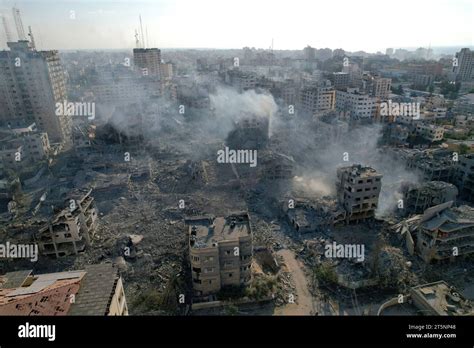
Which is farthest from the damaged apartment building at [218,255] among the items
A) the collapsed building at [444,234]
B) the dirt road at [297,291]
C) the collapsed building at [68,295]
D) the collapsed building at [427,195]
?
the collapsed building at [427,195]

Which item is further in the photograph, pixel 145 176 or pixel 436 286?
pixel 145 176

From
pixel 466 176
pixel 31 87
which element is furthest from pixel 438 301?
pixel 31 87

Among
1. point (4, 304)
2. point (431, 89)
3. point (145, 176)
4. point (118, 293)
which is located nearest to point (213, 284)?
point (118, 293)

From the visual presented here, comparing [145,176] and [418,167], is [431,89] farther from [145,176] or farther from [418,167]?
[145,176]

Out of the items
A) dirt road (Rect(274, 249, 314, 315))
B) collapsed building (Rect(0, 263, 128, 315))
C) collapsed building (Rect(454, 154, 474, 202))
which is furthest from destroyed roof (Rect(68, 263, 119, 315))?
collapsed building (Rect(454, 154, 474, 202))

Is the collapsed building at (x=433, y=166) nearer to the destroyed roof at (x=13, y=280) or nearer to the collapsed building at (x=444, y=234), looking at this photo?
the collapsed building at (x=444, y=234)
